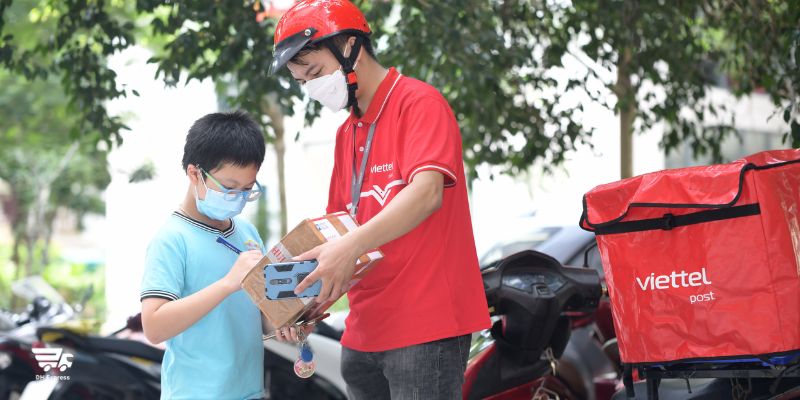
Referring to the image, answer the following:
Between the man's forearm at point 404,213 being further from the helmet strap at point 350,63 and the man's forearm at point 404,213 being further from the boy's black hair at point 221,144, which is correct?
the boy's black hair at point 221,144

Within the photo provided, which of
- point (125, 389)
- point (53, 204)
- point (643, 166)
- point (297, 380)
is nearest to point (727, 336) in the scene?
point (297, 380)

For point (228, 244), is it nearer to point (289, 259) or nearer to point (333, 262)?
point (289, 259)

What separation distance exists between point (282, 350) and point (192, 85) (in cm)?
157

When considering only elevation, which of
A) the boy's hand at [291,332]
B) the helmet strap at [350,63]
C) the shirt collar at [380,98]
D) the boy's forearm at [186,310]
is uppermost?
the helmet strap at [350,63]

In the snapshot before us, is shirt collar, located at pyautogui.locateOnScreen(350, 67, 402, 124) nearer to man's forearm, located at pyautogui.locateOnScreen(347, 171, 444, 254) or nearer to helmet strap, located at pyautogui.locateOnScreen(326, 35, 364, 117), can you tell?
helmet strap, located at pyautogui.locateOnScreen(326, 35, 364, 117)

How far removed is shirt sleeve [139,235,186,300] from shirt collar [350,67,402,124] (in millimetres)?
663

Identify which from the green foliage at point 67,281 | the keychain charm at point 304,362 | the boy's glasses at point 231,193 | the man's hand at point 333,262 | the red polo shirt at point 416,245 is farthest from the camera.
→ the green foliage at point 67,281

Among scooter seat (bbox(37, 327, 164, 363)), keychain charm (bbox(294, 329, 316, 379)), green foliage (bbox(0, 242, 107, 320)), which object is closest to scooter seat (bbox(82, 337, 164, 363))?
scooter seat (bbox(37, 327, 164, 363))

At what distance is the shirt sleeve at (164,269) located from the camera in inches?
106

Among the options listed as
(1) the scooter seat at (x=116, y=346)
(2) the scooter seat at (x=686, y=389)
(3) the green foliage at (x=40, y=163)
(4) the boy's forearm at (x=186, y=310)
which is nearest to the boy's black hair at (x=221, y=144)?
(4) the boy's forearm at (x=186, y=310)

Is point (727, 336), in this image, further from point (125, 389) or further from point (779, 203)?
point (125, 389)

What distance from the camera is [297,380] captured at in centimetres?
533

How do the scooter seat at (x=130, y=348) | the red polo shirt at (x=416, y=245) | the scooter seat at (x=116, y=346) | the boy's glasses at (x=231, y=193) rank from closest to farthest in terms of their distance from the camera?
the red polo shirt at (x=416, y=245) → the boy's glasses at (x=231, y=193) → the scooter seat at (x=116, y=346) → the scooter seat at (x=130, y=348)

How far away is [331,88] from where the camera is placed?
284 cm
